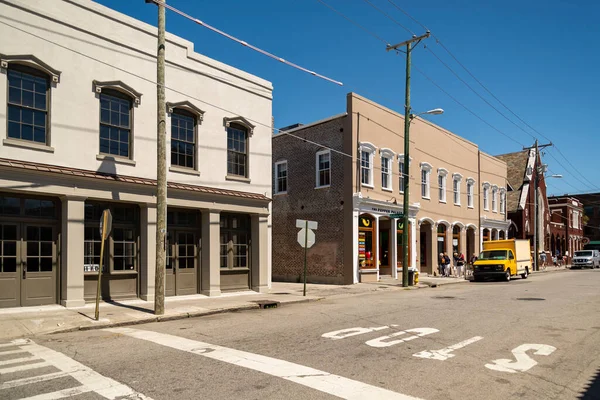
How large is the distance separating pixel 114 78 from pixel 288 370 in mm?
11172

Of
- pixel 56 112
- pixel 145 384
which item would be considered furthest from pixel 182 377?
pixel 56 112

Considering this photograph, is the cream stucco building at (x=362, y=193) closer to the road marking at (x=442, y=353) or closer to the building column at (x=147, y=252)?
the building column at (x=147, y=252)

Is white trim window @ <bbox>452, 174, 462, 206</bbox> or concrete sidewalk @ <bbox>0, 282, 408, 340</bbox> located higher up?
white trim window @ <bbox>452, 174, 462, 206</bbox>

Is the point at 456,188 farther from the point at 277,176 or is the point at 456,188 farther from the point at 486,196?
the point at 277,176

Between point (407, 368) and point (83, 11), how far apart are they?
13098 mm

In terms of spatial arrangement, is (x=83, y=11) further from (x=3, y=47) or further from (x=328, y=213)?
(x=328, y=213)

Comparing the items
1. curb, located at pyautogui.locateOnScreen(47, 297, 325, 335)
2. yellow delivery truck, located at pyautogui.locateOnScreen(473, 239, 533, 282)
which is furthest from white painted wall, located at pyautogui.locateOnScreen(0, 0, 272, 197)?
yellow delivery truck, located at pyautogui.locateOnScreen(473, 239, 533, 282)

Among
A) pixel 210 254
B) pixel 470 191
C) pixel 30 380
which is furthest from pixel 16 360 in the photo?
pixel 470 191

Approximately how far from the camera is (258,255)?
18.8m

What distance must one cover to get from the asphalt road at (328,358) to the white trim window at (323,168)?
1303cm

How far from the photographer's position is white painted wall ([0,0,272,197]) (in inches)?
507

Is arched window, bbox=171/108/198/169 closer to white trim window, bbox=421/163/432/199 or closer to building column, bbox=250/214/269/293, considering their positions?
building column, bbox=250/214/269/293

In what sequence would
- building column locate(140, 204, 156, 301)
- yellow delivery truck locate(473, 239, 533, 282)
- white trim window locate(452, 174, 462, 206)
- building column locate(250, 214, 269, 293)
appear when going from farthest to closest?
white trim window locate(452, 174, 462, 206) → yellow delivery truck locate(473, 239, 533, 282) → building column locate(250, 214, 269, 293) → building column locate(140, 204, 156, 301)

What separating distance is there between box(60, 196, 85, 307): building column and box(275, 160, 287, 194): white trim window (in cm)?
1512
